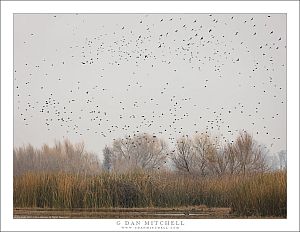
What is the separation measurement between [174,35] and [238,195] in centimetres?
139

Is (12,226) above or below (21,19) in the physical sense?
below

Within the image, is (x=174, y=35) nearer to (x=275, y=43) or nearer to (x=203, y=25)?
(x=203, y=25)

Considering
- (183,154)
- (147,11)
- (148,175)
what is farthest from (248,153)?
(147,11)

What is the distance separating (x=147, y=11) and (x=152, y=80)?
0.56 metres

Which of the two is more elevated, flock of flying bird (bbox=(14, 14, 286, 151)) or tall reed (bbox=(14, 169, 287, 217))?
flock of flying bird (bbox=(14, 14, 286, 151))

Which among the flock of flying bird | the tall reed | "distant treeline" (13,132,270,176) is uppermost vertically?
the flock of flying bird

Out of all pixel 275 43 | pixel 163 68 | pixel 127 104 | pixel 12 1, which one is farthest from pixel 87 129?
pixel 275 43

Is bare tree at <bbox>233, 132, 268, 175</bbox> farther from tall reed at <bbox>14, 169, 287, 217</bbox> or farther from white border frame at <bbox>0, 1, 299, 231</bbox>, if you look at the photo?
white border frame at <bbox>0, 1, 299, 231</bbox>

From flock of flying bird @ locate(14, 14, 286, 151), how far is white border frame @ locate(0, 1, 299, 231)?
0.29 ft

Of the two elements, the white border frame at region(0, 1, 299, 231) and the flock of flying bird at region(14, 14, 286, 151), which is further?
the flock of flying bird at region(14, 14, 286, 151)

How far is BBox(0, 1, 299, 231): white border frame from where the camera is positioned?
6.33m

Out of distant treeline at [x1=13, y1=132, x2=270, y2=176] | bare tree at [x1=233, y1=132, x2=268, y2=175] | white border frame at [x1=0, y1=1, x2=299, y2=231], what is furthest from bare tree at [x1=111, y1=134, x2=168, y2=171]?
bare tree at [x1=233, y1=132, x2=268, y2=175]

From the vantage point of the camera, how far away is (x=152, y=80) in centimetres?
646

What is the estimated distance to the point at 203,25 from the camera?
21.2 feet
